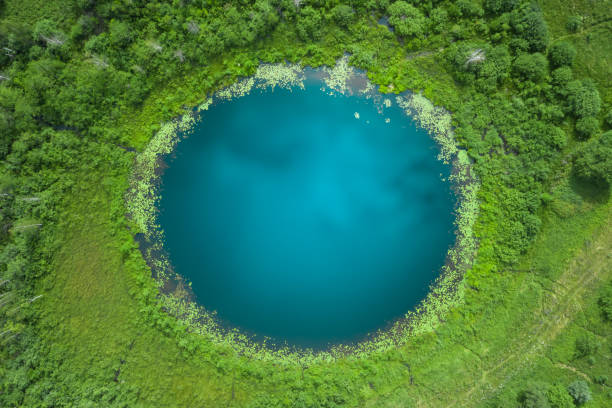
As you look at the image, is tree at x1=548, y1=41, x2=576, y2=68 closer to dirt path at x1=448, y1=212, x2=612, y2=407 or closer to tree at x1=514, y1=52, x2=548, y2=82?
tree at x1=514, y1=52, x2=548, y2=82

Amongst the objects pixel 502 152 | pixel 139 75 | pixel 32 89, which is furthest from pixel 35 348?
pixel 502 152

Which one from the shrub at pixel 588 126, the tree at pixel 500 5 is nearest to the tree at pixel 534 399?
the shrub at pixel 588 126

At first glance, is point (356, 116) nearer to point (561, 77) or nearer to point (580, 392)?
point (561, 77)

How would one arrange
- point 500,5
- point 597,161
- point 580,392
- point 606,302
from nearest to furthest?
point 580,392 < point 597,161 < point 606,302 < point 500,5

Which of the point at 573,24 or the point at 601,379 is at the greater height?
the point at 573,24

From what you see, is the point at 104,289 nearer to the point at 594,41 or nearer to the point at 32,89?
the point at 32,89

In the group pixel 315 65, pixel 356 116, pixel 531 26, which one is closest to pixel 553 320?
pixel 356 116
